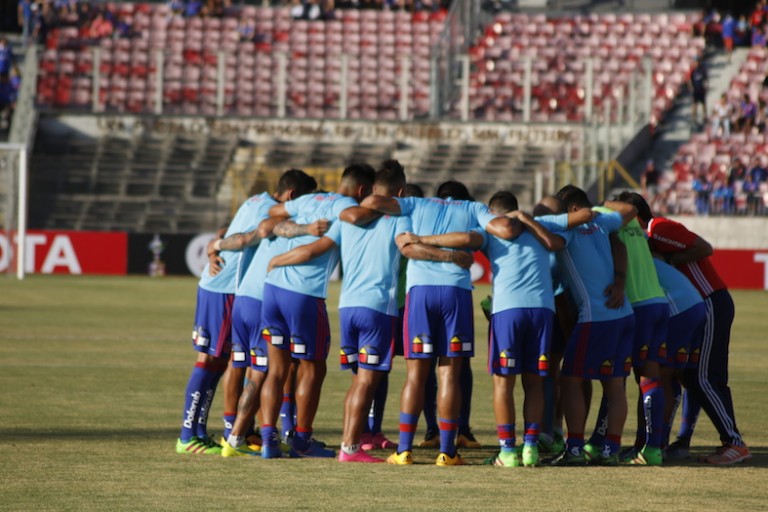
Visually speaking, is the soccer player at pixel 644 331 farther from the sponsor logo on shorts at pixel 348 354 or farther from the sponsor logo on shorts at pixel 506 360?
the sponsor logo on shorts at pixel 348 354

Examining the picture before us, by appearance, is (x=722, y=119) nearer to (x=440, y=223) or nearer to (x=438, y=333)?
(x=440, y=223)

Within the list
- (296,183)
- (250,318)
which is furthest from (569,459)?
(296,183)

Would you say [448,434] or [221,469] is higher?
[448,434]

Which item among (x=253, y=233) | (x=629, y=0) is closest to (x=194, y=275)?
(x=629, y=0)

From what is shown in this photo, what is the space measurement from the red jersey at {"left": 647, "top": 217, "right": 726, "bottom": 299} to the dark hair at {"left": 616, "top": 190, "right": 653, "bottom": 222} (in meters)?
0.08

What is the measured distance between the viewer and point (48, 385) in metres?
14.7

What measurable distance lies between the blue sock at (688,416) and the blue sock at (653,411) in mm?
499

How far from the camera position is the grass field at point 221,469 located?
851 cm

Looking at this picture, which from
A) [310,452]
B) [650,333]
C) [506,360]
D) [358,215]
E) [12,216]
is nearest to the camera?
Result: [506,360]

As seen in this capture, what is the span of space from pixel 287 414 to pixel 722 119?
3393 cm

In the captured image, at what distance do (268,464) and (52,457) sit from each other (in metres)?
1.54

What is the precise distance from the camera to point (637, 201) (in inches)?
430

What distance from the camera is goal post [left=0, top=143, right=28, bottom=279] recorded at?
115 ft

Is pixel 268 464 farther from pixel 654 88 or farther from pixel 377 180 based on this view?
pixel 654 88
